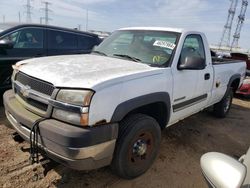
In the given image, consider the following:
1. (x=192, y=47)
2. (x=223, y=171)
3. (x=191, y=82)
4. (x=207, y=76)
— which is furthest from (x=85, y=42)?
(x=223, y=171)

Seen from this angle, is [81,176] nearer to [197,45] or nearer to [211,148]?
[211,148]

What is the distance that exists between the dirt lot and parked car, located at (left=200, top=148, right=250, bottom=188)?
1.57 metres

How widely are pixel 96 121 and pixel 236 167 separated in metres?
1.28

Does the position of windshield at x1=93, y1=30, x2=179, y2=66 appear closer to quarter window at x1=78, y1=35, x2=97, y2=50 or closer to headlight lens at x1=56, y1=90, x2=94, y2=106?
headlight lens at x1=56, y1=90, x2=94, y2=106

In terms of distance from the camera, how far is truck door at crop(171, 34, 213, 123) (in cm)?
338

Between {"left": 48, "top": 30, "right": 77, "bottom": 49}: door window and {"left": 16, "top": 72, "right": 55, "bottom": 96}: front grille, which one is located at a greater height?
{"left": 48, "top": 30, "right": 77, "bottom": 49}: door window

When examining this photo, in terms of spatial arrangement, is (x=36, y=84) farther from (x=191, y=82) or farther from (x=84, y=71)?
(x=191, y=82)

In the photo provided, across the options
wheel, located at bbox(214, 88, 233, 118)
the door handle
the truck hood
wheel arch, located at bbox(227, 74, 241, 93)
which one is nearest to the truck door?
the door handle

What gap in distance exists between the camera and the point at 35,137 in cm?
245

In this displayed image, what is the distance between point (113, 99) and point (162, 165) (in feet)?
5.08

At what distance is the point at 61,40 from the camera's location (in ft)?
19.8

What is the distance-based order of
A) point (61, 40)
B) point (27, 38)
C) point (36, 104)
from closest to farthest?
1. point (36, 104)
2. point (27, 38)
3. point (61, 40)

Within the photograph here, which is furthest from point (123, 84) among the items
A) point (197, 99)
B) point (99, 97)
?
point (197, 99)

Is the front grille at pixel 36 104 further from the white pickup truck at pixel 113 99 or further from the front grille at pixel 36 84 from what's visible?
the front grille at pixel 36 84
